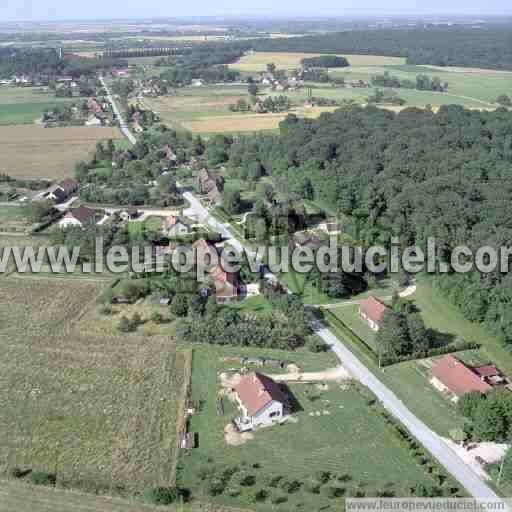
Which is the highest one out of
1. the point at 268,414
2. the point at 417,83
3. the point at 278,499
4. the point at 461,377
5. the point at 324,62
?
the point at 324,62

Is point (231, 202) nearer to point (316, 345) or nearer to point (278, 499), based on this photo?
point (316, 345)

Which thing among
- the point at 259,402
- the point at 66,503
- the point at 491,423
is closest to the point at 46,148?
the point at 259,402

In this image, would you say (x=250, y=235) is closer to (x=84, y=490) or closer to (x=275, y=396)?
(x=275, y=396)

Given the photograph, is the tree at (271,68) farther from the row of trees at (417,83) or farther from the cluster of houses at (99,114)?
the cluster of houses at (99,114)

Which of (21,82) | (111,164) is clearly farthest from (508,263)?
(21,82)

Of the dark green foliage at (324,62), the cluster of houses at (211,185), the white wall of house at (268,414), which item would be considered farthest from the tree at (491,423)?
the dark green foliage at (324,62)

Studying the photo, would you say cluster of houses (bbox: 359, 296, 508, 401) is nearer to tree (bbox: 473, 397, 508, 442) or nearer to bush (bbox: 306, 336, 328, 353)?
tree (bbox: 473, 397, 508, 442)

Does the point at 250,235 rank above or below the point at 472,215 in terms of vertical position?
below

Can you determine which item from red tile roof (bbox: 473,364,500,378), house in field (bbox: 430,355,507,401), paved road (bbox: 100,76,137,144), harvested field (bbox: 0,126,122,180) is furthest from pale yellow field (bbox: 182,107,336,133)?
red tile roof (bbox: 473,364,500,378)

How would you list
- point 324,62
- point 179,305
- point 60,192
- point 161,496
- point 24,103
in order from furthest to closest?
point 324,62, point 24,103, point 60,192, point 179,305, point 161,496
